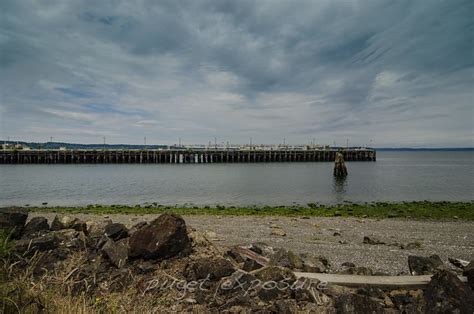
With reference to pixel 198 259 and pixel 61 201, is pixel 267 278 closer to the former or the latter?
pixel 198 259

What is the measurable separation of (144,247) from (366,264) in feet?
17.1

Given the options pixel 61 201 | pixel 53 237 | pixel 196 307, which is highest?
pixel 53 237

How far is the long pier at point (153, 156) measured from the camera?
257 ft

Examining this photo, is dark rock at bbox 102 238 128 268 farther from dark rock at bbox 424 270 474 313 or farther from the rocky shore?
dark rock at bbox 424 270 474 313

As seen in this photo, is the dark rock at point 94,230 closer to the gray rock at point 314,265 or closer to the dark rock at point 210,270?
the dark rock at point 210,270

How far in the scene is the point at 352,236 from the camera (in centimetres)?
1148

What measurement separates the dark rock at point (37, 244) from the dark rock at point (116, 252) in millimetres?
1175

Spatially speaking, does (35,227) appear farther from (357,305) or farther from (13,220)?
(357,305)

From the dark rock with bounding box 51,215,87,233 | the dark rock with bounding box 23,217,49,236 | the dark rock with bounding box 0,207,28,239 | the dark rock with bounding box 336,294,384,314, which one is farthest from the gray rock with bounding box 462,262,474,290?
the dark rock with bounding box 0,207,28,239

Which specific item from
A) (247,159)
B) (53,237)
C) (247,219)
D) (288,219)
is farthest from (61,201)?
(247,159)

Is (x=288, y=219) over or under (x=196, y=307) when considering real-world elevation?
under

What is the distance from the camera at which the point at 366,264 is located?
747cm

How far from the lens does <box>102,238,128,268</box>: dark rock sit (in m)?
5.67

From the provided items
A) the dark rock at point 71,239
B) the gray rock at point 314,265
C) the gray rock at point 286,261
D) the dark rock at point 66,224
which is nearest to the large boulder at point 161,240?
the dark rock at point 71,239
